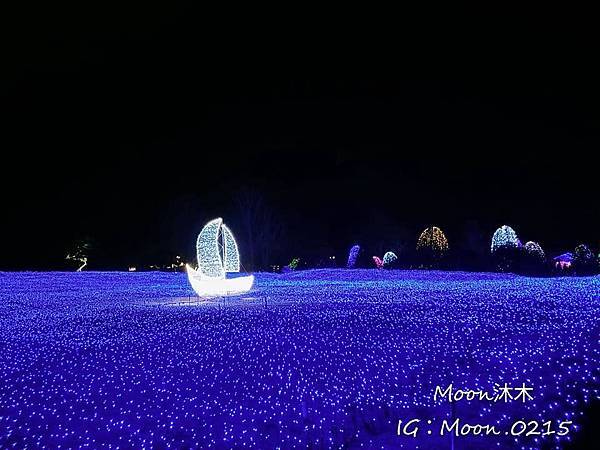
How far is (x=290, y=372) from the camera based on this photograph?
24.0ft

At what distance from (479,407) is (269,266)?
93.9ft

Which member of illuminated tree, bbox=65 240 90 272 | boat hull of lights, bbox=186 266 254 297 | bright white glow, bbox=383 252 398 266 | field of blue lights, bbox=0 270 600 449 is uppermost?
illuminated tree, bbox=65 240 90 272

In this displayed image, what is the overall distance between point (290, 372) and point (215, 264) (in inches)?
260

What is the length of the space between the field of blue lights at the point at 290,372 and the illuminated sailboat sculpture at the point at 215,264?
103 inches

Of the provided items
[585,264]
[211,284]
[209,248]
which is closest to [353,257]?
[585,264]

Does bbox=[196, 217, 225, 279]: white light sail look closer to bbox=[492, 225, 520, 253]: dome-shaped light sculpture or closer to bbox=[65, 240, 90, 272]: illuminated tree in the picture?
bbox=[492, 225, 520, 253]: dome-shaped light sculpture

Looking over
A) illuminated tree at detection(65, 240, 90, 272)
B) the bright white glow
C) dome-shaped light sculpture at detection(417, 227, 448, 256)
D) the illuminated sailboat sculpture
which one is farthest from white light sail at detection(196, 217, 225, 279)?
illuminated tree at detection(65, 240, 90, 272)

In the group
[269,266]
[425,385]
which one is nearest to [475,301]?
[425,385]

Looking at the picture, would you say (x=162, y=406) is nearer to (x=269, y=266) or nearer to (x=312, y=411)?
(x=312, y=411)

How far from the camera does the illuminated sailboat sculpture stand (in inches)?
520

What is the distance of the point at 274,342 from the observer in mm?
8312

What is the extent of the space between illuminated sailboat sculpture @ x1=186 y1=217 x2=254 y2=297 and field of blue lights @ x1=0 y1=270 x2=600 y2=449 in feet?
8.55

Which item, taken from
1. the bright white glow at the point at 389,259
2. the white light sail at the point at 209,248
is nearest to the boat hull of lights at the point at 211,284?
the white light sail at the point at 209,248

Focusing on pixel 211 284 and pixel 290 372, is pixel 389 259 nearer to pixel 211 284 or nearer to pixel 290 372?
pixel 211 284
